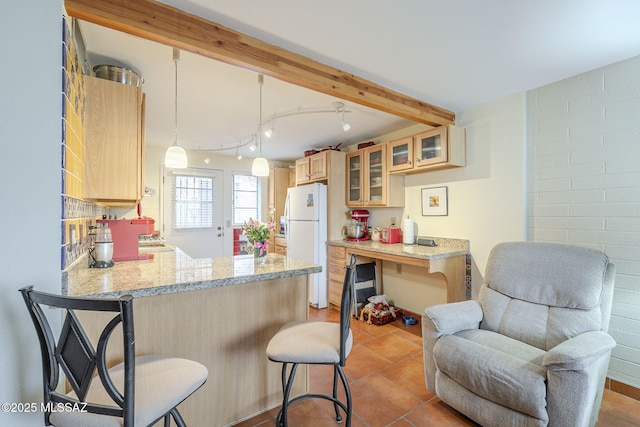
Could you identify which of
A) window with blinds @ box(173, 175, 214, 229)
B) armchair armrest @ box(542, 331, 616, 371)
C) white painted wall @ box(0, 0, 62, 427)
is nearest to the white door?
window with blinds @ box(173, 175, 214, 229)

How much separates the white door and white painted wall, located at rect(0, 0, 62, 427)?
3.84 m

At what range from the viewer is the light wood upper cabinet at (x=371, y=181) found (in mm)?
3629

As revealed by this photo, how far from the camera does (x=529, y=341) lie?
187 centimetres

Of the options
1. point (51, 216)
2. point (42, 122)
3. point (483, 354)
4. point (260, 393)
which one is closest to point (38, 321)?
point (51, 216)

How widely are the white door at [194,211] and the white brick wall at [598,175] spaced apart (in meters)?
4.60

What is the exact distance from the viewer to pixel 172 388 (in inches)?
41.6

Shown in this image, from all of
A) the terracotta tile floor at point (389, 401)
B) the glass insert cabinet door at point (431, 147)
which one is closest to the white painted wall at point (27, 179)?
the terracotta tile floor at point (389, 401)

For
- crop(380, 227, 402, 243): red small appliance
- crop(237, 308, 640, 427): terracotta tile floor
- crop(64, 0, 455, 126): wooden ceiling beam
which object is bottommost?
crop(237, 308, 640, 427): terracotta tile floor

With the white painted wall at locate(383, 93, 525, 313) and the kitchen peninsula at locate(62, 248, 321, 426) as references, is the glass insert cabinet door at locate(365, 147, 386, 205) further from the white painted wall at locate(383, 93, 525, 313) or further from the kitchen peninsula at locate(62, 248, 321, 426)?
the kitchen peninsula at locate(62, 248, 321, 426)

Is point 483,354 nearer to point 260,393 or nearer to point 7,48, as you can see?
point 260,393

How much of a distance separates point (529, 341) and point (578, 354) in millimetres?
542

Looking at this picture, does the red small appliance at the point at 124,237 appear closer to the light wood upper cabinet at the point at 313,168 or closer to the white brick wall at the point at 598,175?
the light wood upper cabinet at the point at 313,168

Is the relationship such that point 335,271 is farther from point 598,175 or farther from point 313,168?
point 598,175

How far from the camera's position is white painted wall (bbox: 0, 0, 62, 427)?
1094 millimetres
